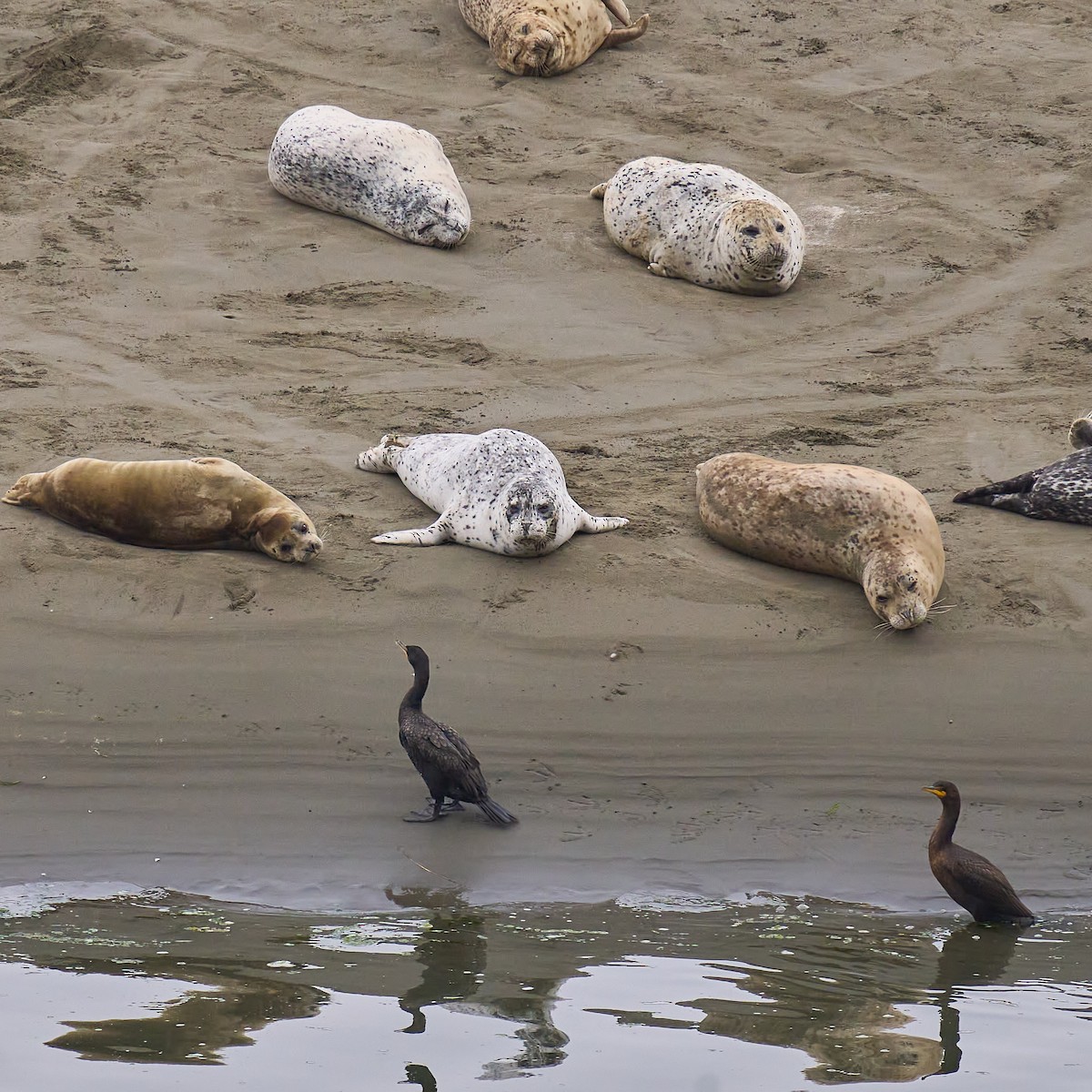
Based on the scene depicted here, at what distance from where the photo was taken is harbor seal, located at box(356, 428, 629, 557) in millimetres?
5668

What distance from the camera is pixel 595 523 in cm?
592

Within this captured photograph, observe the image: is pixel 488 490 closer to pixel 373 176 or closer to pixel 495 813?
pixel 495 813

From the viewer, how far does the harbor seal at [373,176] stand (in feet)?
28.2

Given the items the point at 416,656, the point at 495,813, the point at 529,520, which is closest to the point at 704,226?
the point at 529,520

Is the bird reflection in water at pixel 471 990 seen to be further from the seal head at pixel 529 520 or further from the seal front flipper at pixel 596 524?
the seal front flipper at pixel 596 524

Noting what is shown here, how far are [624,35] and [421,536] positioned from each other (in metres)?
6.45

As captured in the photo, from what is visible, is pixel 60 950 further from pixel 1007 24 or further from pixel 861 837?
pixel 1007 24

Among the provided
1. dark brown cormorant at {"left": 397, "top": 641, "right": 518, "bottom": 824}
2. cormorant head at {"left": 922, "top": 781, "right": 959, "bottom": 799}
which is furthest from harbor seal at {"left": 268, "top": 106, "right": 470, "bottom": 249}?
cormorant head at {"left": 922, "top": 781, "right": 959, "bottom": 799}

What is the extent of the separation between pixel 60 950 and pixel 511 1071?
4.31 feet

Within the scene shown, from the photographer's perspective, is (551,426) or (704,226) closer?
(551,426)

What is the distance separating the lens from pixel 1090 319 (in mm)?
8039

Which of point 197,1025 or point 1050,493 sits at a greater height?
point 1050,493

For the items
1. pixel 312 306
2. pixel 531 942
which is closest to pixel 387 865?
pixel 531 942

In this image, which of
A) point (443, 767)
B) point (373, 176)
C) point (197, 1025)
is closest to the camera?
point (197, 1025)
